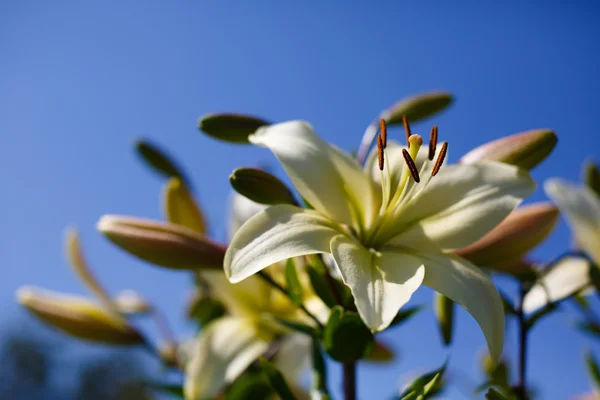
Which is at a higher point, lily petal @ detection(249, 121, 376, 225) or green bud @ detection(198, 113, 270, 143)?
green bud @ detection(198, 113, 270, 143)

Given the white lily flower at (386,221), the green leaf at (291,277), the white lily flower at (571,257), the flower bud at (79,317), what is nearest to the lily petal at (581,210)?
the white lily flower at (571,257)

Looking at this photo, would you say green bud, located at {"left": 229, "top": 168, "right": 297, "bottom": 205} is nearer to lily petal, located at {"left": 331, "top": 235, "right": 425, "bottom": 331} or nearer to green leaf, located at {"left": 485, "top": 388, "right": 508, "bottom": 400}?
lily petal, located at {"left": 331, "top": 235, "right": 425, "bottom": 331}

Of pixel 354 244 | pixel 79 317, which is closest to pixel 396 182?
pixel 354 244

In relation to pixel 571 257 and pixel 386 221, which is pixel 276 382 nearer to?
pixel 386 221

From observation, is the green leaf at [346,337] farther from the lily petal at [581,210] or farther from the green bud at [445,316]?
the lily petal at [581,210]

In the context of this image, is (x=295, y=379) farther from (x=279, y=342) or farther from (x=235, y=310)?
(x=235, y=310)

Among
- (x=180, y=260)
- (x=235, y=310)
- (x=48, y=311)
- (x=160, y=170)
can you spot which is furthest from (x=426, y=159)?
(x=48, y=311)

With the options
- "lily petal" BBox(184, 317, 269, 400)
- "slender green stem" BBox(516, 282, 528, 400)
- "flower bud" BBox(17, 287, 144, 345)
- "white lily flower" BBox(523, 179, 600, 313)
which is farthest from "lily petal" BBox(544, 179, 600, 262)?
"flower bud" BBox(17, 287, 144, 345)
